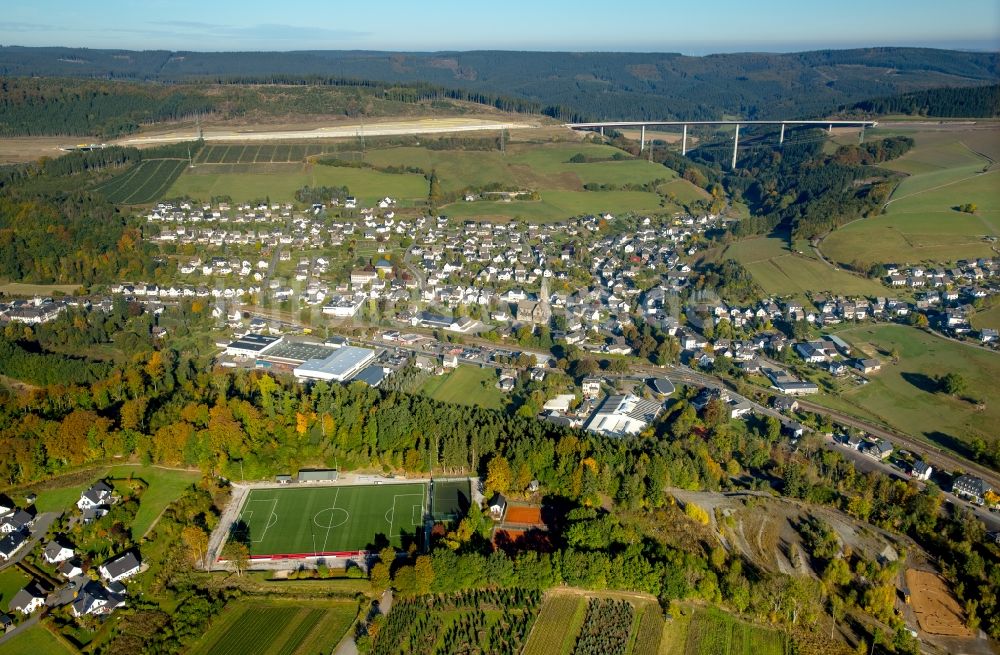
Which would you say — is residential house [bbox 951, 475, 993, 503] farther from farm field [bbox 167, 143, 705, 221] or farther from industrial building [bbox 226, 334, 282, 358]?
farm field [bbox 167, 143, 705, 221]

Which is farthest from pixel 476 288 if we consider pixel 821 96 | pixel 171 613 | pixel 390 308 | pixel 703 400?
pixel 821 96

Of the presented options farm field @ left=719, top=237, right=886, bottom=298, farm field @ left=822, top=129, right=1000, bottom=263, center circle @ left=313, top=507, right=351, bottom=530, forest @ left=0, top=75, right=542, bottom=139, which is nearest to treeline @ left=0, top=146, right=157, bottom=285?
forest @ left=0, top=75, right=542, bottom=139

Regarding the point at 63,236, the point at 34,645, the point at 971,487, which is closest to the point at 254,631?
the point at 34,645

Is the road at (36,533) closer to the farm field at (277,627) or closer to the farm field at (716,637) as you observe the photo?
the farm field at (277,627)

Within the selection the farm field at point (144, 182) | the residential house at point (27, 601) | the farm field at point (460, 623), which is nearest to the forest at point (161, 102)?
the farm field at point (144, 182)

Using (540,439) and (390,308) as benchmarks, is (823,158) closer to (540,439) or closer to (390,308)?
(390,308)
